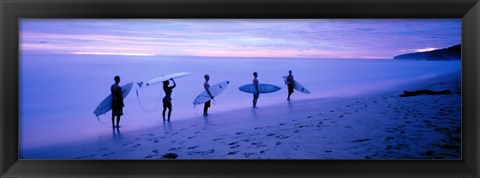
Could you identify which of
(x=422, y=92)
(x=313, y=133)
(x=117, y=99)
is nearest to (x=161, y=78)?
(x=117, y=99)

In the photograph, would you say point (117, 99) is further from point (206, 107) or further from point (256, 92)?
point (256, 92)

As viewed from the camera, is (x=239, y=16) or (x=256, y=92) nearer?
(x=239, y=16)

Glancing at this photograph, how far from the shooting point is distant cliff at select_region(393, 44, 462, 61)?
270 centimetres

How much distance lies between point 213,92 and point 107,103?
750 mm

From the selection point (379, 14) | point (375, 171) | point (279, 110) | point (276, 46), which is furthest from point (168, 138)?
point (379, 14)

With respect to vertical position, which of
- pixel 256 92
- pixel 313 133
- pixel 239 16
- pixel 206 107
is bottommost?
pixel 313 133

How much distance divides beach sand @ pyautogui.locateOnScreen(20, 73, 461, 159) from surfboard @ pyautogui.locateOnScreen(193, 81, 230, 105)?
9cm

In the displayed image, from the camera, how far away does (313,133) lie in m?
2.77

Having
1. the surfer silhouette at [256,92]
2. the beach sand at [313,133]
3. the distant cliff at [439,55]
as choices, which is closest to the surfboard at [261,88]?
the surfer silhouette at [256,92]

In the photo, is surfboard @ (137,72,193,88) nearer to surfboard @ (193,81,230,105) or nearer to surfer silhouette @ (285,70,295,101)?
surfboard @ (193,81,230,105)

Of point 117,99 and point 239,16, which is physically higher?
point 239,16

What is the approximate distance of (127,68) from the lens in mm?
2732

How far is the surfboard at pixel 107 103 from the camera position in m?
2.71

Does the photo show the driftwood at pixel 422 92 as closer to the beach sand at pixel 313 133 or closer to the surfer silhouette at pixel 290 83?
the beach sand at pixel 313 133
